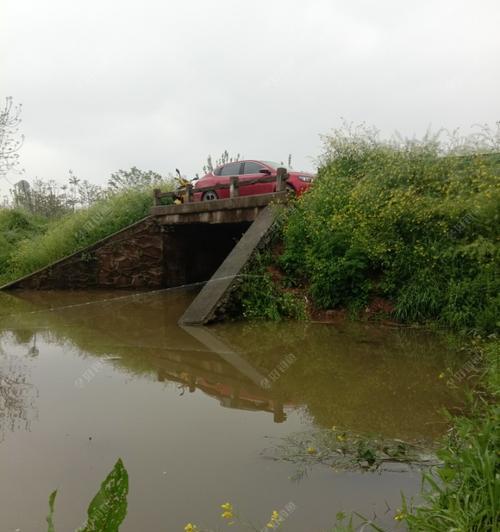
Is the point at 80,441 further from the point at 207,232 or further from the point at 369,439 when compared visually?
the point at 207,232

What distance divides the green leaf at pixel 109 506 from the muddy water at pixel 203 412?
48.8 inches

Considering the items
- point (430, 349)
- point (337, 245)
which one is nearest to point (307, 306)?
point (337, 245)

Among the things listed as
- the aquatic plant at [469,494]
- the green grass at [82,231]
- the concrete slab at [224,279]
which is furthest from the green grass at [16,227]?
the aquatic plant at [469,494]

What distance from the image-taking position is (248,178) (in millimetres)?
13180

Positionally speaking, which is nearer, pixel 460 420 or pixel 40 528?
pixel 40 528

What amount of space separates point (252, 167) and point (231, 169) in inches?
31.1


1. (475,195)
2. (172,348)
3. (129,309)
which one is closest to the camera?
(172,348)

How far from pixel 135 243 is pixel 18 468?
11.8m

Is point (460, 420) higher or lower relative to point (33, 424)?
higher

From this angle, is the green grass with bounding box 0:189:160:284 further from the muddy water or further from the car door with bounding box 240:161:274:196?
the muddy water

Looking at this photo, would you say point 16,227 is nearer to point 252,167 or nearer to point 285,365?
point 252,167

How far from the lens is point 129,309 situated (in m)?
10.8

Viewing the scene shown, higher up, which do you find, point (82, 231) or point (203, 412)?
point (82, 231)

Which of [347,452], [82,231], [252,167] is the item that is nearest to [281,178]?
[252,167]
